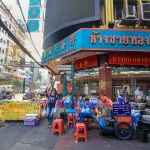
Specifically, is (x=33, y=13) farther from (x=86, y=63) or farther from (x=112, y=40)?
(x=112, y=40)

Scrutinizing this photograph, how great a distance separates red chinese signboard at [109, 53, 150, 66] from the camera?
1341 centimetres

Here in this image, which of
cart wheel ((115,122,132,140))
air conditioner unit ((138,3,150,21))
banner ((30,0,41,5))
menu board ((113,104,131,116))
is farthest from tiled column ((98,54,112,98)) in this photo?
banner ((30,0,41,5))

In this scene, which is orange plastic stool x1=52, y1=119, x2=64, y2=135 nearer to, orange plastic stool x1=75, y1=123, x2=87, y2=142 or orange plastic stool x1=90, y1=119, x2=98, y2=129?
orange plastic stool x1=75, y1=123, x2=87, y2=142

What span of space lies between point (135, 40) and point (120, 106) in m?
6.28

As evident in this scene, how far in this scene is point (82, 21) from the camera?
45.5 feet

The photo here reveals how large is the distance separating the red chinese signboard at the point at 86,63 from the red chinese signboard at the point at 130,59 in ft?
4.78

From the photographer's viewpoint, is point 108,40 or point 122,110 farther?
point 108,40

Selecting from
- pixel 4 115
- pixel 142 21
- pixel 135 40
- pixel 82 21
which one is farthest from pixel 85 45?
→ pixel 4 115

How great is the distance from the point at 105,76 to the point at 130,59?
2329 millimetres

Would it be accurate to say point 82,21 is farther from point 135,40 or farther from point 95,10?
point 135,40

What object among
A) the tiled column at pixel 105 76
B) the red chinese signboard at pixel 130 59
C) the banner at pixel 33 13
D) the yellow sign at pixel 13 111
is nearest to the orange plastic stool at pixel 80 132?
the yellow sign at pixel 13 111

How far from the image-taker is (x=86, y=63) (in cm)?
1529

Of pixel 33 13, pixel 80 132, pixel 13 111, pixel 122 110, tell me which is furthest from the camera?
pixel 33 13

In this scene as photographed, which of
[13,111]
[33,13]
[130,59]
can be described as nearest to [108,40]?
[130,59]
